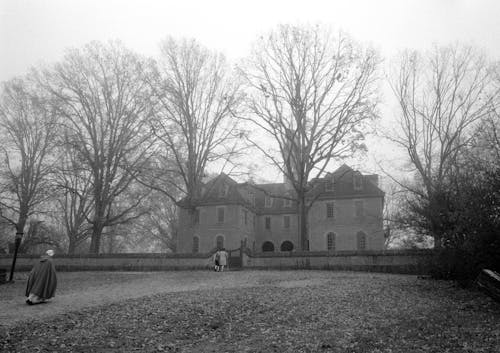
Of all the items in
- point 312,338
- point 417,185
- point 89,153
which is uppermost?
point 89,153

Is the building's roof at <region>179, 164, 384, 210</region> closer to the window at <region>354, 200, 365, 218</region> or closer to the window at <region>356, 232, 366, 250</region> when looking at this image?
the window at <region>354, 200, 365, 218</region>

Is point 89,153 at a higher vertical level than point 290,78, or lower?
lower

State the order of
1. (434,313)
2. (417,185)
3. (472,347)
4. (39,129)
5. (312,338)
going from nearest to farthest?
(472,347) → (312,338) → (434,313) → (417,185) → (39,129)

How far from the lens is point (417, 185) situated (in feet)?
108

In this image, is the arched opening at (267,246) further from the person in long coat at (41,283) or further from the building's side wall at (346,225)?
the person in long coat at (41,283)

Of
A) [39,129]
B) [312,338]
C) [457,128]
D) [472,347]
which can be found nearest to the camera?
[472,347]

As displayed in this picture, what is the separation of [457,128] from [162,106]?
20.6m

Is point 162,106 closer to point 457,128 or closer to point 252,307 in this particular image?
point 457,128

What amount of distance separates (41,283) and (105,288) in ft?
16.3

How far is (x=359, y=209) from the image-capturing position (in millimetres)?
43375

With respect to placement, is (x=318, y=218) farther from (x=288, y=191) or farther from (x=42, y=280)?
(x=42, y=280)

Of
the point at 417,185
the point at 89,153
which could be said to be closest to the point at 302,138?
the point at 417,185

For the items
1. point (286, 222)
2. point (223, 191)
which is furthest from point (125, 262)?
point (286, 222)

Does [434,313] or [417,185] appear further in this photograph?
[417,185]
